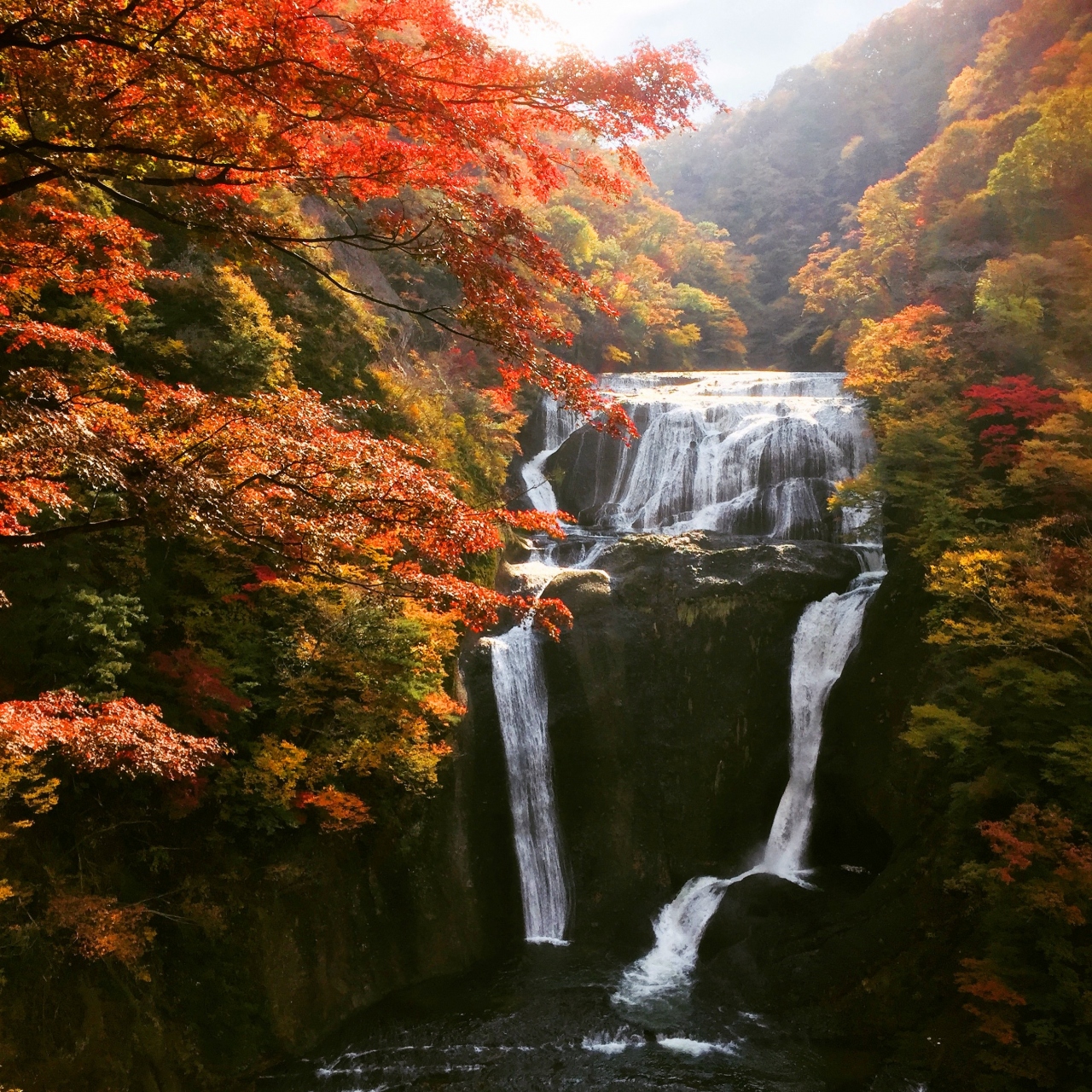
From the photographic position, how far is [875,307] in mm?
26766

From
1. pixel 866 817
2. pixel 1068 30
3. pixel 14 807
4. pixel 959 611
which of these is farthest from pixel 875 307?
pixel 14 807

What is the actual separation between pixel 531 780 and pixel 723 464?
1024cm

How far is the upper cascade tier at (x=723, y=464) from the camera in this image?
58.9ft

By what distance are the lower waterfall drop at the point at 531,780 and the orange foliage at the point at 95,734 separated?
260 inches

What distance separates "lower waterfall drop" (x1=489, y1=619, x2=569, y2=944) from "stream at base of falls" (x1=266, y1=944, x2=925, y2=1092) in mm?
1620

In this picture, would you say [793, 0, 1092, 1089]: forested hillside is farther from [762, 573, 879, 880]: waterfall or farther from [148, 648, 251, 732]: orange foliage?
[148, 648, 251, 732]: orange foliage

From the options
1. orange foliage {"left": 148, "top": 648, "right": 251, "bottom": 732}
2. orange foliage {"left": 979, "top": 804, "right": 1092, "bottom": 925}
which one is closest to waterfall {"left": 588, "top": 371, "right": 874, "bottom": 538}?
orange foliage {"left": 979, "top": 804, "right": 1092, "bottom": 925}

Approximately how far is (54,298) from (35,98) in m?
A: 5.61

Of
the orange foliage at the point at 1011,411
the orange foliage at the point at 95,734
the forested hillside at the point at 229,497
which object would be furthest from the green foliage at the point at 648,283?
the orange foliage at the point at 95,734

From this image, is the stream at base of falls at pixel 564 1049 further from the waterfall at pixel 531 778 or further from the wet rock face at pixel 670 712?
the wet rock face at pixel 670 712

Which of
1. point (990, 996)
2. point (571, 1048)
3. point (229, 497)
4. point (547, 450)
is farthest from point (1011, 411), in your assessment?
point (229, 497)

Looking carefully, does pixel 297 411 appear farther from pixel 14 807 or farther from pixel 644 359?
pixel 644 359

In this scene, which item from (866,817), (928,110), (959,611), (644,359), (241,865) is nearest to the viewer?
(241,865)

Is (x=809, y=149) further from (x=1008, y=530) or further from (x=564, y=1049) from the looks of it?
(x=564, y=1049)
